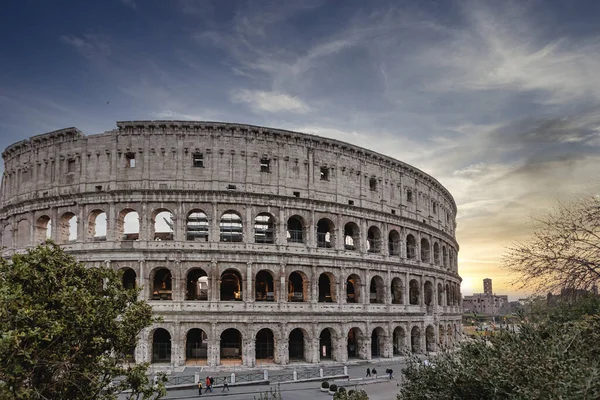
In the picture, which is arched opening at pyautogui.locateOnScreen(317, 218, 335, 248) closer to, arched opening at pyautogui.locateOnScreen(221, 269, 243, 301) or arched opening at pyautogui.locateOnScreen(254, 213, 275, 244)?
arched opening at pyautogui.locateOnScreen(254, 213, 275, 244)

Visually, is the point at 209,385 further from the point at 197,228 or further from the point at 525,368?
the point at 525,368

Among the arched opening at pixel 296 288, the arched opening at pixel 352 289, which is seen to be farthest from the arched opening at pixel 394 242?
the arched opening at pixel 296 288

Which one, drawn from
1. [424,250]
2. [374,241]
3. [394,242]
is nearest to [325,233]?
[374,241]

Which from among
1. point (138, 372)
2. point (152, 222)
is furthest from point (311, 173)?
point (138, 372)

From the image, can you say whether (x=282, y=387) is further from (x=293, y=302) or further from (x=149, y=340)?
(x=149, y=340)

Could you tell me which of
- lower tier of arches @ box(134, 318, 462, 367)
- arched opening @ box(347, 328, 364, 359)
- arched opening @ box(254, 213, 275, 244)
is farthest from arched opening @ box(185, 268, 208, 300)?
arched opening @ box(347, 328, 364, 359)

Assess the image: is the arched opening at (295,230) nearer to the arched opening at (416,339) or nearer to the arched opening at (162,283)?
the arched opening at (162,283)
